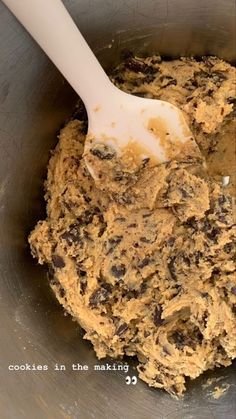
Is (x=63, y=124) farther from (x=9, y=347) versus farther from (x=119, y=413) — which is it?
(x=119, y=413)

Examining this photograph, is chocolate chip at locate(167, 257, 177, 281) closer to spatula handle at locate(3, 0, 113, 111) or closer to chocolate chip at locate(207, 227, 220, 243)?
chocolate chip at locate(207, 227, 220, 243)

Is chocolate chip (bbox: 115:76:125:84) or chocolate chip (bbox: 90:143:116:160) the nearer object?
chocolate chip (bbox: 90:143:116:160)

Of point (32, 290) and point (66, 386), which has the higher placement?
point (32, 290)

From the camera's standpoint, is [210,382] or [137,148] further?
[210,382]

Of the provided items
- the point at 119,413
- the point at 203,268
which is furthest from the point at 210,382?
the point at 203,268

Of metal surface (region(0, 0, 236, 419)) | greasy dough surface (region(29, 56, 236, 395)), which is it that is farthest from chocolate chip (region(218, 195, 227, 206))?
metal surface (region(0, 0, 236, 419))
